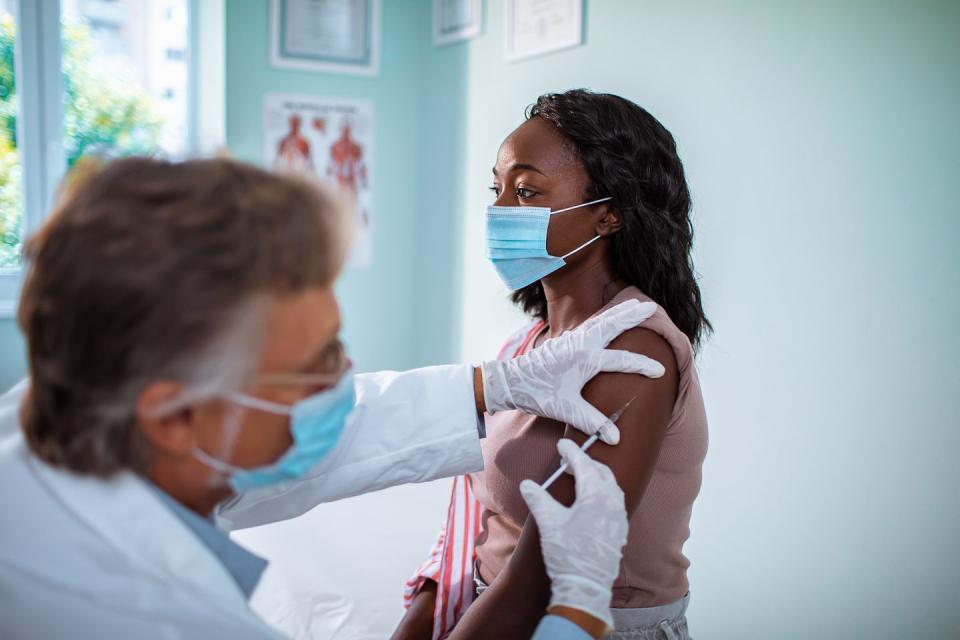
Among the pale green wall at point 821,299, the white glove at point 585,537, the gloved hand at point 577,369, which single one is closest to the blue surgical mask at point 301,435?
the white glove at point 585,537

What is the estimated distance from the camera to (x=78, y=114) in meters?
3.25

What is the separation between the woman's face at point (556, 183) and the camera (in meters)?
1.38

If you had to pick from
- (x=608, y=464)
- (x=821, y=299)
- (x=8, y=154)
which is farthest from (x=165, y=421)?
(x=8, y=154)

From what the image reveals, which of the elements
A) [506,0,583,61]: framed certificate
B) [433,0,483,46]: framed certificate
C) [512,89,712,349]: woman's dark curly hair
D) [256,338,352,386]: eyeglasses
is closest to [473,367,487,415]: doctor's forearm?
[512,89,712,349]: woman's dark curly hair

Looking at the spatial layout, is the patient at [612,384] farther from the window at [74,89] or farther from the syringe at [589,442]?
the window at [74,89]

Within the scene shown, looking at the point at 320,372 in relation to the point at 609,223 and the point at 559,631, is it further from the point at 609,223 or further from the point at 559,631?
the point at 609,223

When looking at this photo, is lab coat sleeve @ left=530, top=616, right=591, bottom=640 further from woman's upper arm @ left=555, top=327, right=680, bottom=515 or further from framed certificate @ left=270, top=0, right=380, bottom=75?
framed certificate @ left=270, top=0, right=380, bottom=75

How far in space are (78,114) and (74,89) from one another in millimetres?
103

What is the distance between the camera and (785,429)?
1770 millimetres

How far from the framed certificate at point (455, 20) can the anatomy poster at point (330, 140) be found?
47 cm

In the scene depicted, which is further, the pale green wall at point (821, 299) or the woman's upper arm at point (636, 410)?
the pale green wall at point (821, 299)

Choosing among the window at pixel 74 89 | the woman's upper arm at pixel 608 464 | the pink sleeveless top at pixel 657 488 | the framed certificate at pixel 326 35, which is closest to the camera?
the woman's upper arm at pixel 608 464

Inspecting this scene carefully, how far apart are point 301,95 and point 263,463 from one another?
2814 mm

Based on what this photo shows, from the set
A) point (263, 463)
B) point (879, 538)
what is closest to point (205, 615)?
point (263, 463)
